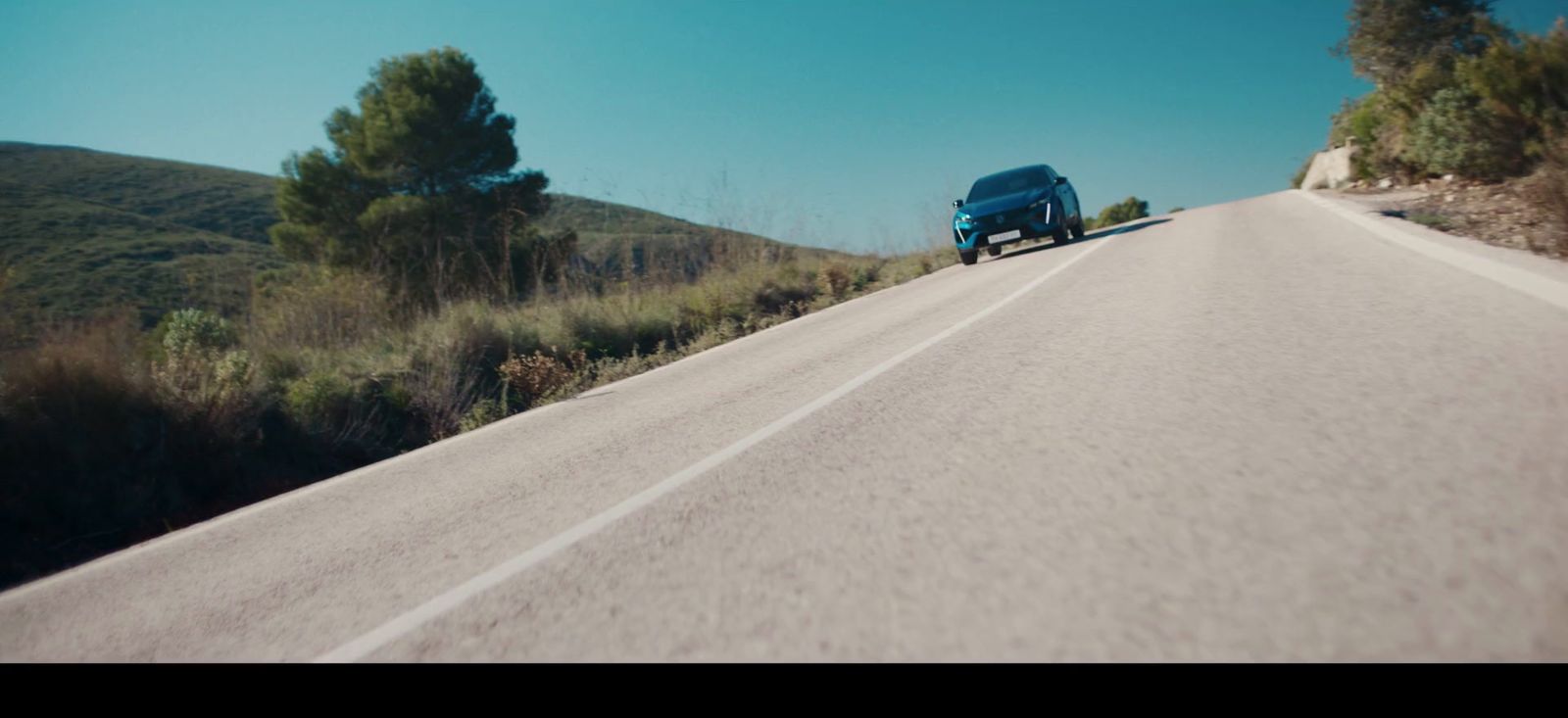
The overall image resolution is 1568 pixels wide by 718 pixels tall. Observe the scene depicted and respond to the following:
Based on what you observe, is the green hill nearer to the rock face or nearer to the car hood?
the car hood

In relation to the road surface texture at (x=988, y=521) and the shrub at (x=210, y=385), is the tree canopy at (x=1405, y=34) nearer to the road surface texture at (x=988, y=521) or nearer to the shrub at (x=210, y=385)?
the road surface texture at (x=988, y=521)

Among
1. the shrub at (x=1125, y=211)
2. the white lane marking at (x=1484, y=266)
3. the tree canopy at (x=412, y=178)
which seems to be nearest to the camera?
the white lane marking at (x=1484, y=266)

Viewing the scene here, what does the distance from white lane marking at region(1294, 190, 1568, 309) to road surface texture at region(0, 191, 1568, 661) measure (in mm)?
49

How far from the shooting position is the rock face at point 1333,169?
20405mm

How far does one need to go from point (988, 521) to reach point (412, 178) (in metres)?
28.1

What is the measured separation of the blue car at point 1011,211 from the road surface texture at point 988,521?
8768 millimetres

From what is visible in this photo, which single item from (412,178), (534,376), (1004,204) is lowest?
(534,376)

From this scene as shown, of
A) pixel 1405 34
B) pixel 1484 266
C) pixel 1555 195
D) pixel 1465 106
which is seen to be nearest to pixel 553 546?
Result: pixel 1484 266

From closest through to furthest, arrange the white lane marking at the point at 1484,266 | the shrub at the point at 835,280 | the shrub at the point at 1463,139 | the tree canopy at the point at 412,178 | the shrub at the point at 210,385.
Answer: the white lane marking at the point at 1484,266 < the shrub at the point at 210,385 < the shrub at the point at 1463,139 < the shrub at the point at 835,280 < the tree canopy at the point at 412,178

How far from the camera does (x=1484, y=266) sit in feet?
20.0

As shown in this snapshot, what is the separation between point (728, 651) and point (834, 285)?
12.8 m

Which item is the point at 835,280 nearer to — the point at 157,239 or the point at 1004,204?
the point at 1004,204

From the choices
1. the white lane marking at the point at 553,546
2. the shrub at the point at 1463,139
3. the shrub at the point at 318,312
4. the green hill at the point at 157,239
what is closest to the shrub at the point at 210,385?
the green hill at the point at 157,239

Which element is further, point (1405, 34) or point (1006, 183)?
point (1405, 34)
